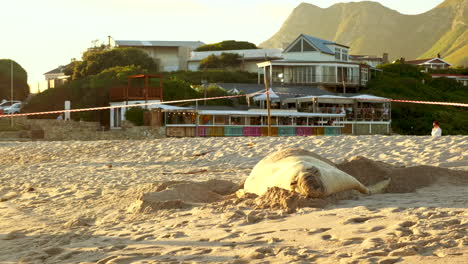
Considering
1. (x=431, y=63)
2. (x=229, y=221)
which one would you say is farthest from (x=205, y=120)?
(x=431, y=63)

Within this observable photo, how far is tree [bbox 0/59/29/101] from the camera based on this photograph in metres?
52.5

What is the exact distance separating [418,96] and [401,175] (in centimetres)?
4935

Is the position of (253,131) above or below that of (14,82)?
below

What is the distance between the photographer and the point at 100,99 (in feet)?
131

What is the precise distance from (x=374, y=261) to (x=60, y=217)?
4.48 meters

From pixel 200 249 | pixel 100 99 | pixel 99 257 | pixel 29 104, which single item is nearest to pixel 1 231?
pixel 99 257

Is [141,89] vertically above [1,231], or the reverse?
[141,89]

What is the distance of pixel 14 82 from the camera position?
52438 mm

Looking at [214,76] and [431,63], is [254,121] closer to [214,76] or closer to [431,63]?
[214,76]

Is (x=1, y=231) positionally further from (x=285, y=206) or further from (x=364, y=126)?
(x=364, y=126)

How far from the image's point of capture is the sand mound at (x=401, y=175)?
24.4 ft

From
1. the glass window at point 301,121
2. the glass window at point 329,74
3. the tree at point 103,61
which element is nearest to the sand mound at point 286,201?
the glass window at point 301,121

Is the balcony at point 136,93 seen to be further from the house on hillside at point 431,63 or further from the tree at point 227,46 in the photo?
the house on hillside at point 431,63

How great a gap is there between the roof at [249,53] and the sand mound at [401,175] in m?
53.6
